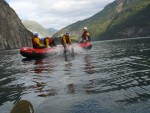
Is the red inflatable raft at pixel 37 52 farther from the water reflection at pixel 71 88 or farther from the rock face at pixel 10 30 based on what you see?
the rock face at pixel 10 30

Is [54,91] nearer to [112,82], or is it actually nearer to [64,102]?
[64,102]

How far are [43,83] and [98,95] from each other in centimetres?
527

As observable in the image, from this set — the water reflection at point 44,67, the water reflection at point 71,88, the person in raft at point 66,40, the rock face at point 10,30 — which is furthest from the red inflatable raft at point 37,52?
the rock face at point 10,30

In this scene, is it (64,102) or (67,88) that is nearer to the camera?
(64,102)

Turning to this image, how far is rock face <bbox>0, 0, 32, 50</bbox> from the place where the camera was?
147837 mm

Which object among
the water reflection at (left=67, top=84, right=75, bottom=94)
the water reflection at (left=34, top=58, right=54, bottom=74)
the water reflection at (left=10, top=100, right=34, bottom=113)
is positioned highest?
the water reflection at (left=10, top=100, right=34, bottom=113)

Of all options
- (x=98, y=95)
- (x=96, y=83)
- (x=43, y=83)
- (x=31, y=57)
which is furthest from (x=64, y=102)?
(x=31, y=57)

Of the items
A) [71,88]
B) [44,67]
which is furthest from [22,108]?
[44,67]

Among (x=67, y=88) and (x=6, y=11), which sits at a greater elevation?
(x=6, y=11)

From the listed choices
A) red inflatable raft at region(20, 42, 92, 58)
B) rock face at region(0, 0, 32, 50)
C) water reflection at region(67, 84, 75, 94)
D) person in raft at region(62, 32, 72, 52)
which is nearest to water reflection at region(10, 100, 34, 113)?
water reflection at region(67, 84, 75, 94)

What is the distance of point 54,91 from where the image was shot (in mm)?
14125

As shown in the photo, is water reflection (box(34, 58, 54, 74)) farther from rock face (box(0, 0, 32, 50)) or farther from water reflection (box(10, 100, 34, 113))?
rock face (box(0, 0, 32, 50))

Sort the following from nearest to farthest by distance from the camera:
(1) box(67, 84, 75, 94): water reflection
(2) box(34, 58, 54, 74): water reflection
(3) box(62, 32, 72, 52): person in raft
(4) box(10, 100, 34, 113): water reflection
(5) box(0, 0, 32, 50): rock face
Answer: (4) box(10, 100, 34, 113): water reflection, (1) box(67, 84, 75, 94): water reflection, (2) box(34, 58, 54, 74): water reflection, (3) box(62, 32, 72, 52): person in raft, (5) box(0, 0, 32, 50): rock face

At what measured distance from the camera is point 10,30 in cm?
15412
